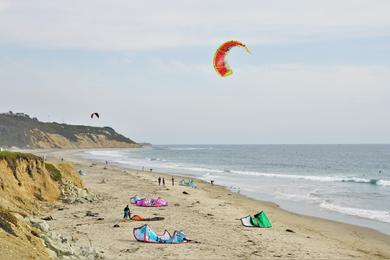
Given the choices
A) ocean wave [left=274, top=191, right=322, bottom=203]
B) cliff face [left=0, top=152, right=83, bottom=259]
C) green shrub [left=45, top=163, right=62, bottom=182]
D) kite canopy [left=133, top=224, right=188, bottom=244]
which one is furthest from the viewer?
ocean wave [left=274, top=191, right=322, bottom=203]

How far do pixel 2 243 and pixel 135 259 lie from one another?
4508mm

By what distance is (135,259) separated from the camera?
13617 millimetres

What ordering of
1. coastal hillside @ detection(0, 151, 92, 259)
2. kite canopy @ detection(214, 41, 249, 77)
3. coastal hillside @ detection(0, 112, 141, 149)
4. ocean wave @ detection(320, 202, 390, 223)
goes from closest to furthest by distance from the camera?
coastal hillside @ detection(0, 151, 92, 259) < kite canopy @ detection(214, 41, 249, 77) < ocean wave @ detection(320, 202, 390, 223) < coastal hillside @ detection(0, 112, 141, 149)

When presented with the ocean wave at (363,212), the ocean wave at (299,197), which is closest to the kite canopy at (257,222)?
the ocean wave at (363,212)

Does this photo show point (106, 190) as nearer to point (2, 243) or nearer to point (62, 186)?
point (62, 186)

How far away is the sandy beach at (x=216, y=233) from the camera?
14914mm

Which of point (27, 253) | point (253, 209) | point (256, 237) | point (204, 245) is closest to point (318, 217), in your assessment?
point (253, 209)

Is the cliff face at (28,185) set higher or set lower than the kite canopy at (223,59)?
lower

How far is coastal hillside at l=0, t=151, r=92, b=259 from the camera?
35.6 feet

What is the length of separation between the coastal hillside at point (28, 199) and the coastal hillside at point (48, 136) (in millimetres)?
92575

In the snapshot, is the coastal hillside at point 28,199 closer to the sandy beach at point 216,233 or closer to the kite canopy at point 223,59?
the sandy beach at point 216,233

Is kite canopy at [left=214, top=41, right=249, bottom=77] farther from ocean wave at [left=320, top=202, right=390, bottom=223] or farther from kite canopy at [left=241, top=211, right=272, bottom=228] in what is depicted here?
ocean wave at [left=320, top=202, right=390, bottom=223]

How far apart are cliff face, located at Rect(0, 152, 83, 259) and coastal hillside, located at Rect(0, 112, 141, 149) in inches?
3623

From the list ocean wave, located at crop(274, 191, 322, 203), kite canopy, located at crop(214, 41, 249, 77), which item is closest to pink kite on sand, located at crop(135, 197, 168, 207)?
kite canopy, located at crop(214, 41, 249, 77)
